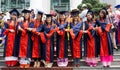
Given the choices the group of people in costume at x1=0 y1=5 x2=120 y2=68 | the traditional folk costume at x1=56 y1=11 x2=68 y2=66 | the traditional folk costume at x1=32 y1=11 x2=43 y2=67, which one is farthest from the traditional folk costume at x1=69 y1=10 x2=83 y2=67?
the traditional folk costume at x1=32 y1=11 x2=43 y2=67

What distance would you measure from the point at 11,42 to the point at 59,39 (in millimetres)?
1307

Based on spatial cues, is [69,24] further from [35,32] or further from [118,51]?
[118,51]

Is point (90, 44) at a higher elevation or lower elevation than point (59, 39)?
lower

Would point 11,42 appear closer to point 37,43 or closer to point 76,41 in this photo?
point 37,43

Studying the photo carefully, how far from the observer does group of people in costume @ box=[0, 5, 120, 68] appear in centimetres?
862

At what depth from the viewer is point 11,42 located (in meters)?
8.92

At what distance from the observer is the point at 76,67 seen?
28.2 feet

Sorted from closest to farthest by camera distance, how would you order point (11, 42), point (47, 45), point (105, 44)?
point (105, 44) < point (47, 45) < point (11, 42)

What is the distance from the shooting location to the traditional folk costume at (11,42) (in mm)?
8859

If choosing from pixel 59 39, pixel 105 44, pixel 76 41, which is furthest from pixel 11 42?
pixel 105 44

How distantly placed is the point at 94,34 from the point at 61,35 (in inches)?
34.4

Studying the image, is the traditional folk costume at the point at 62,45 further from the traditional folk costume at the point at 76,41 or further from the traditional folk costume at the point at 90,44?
the traditional folk costume at the point at 90,44

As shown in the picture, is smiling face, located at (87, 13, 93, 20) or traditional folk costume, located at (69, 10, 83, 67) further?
smiling face, located at (87, 13, 93, 20)

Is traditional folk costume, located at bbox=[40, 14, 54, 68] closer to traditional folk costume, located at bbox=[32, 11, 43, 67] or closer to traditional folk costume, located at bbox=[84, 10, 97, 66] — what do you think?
A: traditional folk costume, located at bbox=[32, 11, 43, 67]
